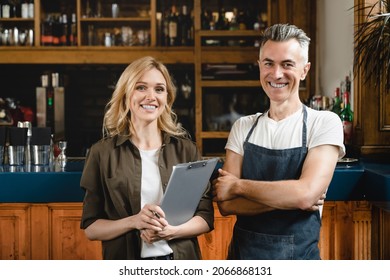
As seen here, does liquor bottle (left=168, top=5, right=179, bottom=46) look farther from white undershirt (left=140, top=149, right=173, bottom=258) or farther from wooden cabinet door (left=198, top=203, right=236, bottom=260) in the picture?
white undershirt (left=140, top=149, right=173, bottom=258)

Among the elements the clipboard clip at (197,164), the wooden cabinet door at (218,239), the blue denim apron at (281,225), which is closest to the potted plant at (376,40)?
the wooden cabinet door at (218,239)

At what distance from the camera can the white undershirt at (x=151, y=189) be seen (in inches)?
65.9

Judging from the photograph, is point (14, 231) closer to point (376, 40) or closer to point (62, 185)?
point (62, 185)

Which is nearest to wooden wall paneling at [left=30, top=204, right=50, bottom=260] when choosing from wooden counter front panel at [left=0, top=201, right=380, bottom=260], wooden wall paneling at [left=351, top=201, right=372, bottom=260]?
wooden counter front panel at [left=0, top=201, right=380, bottom=260]

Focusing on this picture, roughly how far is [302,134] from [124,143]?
0.51m

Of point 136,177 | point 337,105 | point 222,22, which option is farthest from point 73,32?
point 136,177

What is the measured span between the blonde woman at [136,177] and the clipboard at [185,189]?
31 millimetres

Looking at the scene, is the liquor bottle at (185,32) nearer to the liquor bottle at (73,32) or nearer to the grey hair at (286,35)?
the liquor bottle at (73,32)

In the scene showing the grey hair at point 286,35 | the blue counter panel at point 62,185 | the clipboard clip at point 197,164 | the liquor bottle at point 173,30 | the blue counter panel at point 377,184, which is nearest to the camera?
the clipboard clip at point 197,164

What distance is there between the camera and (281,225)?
67.3 inches

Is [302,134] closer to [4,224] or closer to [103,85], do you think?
[4,224]

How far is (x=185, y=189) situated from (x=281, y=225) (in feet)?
1.01

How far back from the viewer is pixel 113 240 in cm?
172
